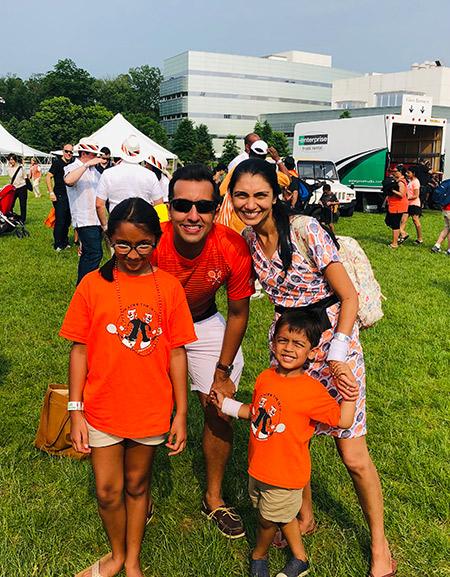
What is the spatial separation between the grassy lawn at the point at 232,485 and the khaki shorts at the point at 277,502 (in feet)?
1.50

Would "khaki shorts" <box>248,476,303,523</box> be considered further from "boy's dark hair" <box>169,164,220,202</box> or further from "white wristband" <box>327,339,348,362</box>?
"boy's dark hair" <box>169,164,220,202</box>

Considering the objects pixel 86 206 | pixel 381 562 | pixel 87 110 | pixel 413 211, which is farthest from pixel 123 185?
pixel 87 110

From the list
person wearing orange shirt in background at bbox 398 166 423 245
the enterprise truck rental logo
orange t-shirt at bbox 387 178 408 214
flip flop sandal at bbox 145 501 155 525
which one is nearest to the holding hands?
flip flop sandal at bbox 145 501 155 525

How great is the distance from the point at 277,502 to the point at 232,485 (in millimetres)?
1042

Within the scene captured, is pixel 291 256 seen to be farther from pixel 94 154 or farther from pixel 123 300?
pixel 94 154

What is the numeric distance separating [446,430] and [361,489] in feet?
5.80

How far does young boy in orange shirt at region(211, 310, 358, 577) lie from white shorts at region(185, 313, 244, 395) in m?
0.55

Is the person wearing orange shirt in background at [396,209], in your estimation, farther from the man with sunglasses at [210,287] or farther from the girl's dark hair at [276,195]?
the girl's dark hair at [276,195]

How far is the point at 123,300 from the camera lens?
227cm

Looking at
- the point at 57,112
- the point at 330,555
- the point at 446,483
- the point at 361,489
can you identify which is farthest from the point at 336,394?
the point at 57,112

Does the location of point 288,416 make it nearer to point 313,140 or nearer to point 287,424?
point 287,424

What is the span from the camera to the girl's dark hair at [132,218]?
226 centimetres

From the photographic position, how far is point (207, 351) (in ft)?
9.72

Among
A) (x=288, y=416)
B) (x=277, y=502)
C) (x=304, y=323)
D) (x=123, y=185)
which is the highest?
(x=123, y=185)
